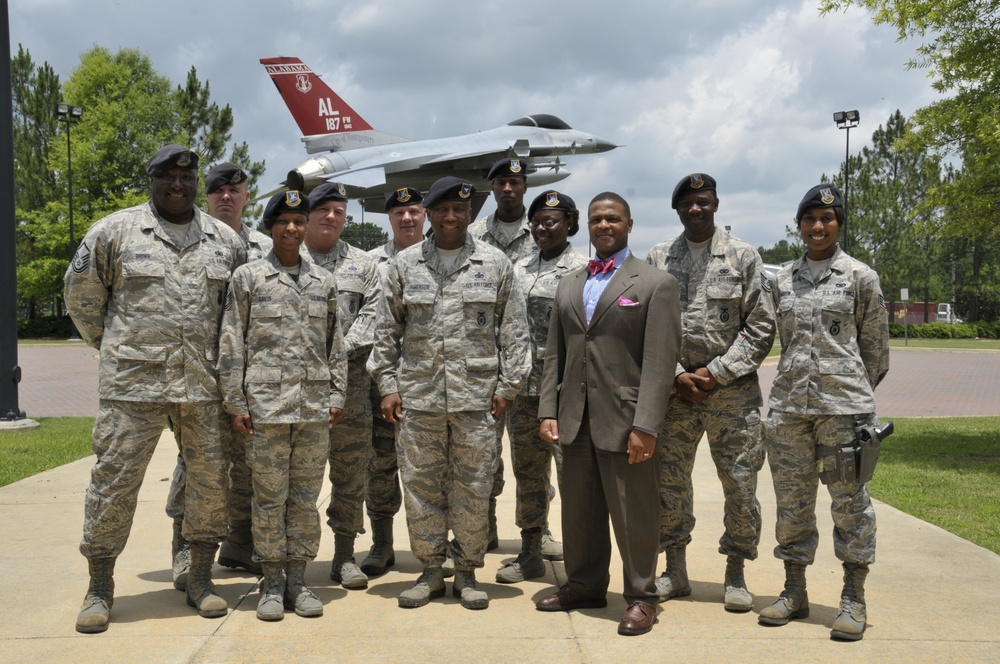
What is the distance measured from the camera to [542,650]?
4051 mm

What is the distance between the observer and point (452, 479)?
492cm

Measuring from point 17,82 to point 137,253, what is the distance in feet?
173

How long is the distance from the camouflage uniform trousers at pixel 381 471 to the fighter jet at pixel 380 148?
24208 mm

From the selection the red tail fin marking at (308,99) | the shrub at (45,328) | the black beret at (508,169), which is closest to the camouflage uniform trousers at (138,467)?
the black beret at (508,169)

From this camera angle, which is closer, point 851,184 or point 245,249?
point 245,249

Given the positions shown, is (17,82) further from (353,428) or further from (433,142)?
(353,428)

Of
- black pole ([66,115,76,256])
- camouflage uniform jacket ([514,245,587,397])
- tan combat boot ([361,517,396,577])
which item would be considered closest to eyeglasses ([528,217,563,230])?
camouflage uniform jacket ([514,245,587,397])

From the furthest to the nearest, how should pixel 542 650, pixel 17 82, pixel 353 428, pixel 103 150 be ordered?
1. pixel 17 82
2. pixel 103 150
3. pixel 353 428
4. pixel 542 650

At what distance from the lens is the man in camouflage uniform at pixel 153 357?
443cm

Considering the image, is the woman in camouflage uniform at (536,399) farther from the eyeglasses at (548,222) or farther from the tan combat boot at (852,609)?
the tan combat boot at (852,609)

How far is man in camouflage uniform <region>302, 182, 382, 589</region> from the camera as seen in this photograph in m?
5.38

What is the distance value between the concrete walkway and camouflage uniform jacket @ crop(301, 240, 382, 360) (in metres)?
1.51

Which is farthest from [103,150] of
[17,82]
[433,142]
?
[433,142]

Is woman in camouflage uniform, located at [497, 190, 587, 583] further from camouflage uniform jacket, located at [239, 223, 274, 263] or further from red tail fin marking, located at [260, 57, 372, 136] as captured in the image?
red tail fin marking, located at [260, 57, 372, 136]
